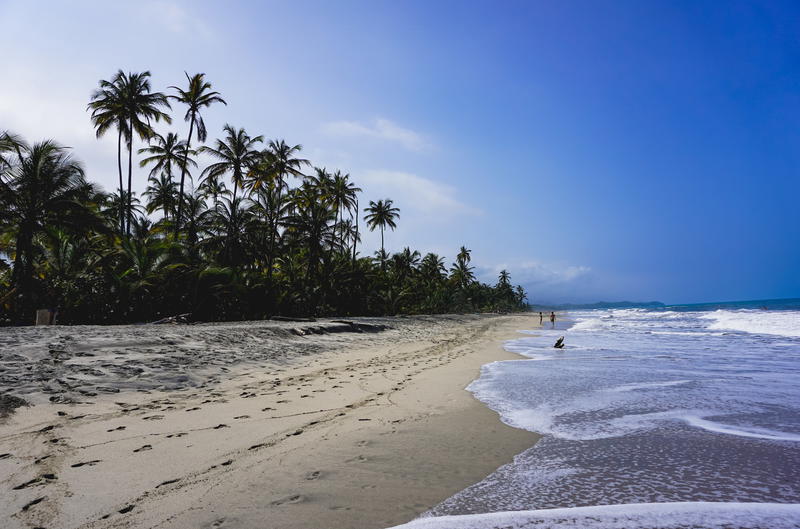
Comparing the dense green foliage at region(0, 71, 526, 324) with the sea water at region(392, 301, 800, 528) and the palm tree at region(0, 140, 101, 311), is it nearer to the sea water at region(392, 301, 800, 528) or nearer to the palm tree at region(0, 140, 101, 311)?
the palm tree at region(0, 140, 101, 311)

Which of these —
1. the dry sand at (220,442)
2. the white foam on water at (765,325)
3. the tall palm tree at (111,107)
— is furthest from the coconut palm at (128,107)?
the white foam on water at (765,325)

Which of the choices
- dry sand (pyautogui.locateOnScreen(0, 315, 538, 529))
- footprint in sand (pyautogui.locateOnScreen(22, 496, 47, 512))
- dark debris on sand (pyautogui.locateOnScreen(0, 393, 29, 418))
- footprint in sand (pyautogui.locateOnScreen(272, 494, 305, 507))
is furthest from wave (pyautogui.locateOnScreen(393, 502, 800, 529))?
dark debris on sand (pyautogui.locateOnScreen(0, 393, 29, 418))

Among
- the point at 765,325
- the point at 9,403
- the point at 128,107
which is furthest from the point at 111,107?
the point at 765,325

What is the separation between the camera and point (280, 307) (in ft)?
80.3

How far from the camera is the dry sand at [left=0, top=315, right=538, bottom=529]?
257cm

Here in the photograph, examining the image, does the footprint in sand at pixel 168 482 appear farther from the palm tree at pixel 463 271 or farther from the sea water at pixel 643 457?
the palm tree at pixel 463 271

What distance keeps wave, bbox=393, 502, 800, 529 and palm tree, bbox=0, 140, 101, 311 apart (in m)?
19.2

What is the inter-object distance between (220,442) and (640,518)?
11.3 feet

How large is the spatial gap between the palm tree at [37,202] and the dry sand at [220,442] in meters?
11.2

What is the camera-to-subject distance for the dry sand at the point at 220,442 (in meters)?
2.57

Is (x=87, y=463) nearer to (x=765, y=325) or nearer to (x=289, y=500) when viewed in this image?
(x=289, y=500)

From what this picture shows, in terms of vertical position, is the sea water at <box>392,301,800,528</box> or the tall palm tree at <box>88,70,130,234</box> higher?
the tall palm tree at <box>88,70,130,234</box>

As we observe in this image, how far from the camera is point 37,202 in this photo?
16.6 metres

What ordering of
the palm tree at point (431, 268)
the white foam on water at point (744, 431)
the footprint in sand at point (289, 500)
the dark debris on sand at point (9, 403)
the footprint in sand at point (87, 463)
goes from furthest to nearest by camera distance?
the palm tree at point (431, 268) → the dark debris on sand at point (9, 403) → the white foam on water at point (744, 431) → the footprint in sand at point (87, 463) → the footprint in sand at point (289, 500)
